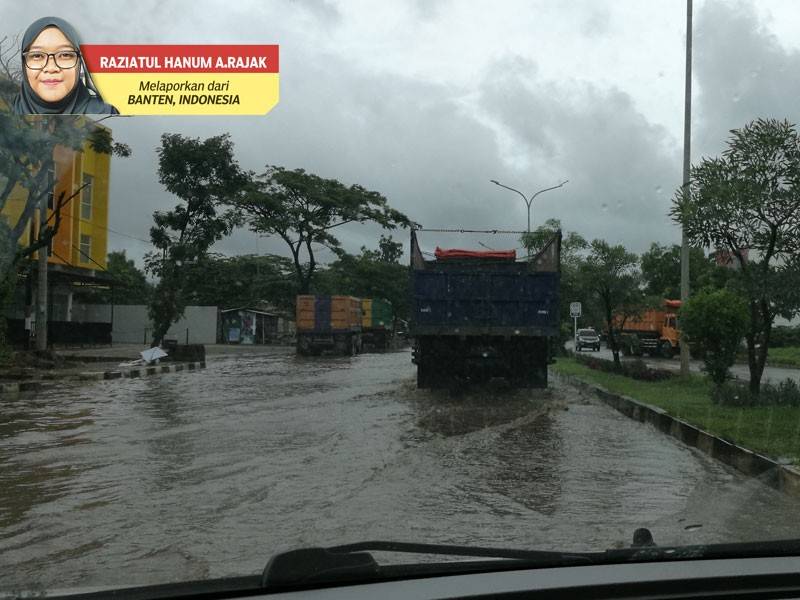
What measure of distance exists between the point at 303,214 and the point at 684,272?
2777cm

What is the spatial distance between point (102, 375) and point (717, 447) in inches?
561

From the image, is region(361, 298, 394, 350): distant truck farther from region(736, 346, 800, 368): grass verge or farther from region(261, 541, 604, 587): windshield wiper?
region(261, 541, 604, 587): windshield wiper

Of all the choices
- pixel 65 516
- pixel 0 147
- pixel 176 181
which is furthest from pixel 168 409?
pixel 176 181

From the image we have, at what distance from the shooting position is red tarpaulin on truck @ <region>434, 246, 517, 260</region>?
645 inches

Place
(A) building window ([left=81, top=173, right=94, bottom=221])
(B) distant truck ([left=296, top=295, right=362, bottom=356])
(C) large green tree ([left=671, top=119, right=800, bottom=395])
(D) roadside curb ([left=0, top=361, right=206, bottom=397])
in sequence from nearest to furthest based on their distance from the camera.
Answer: (C) large green tree ([left=671, top=119, right=800, bottom=395]) → (D) roadside curb ([left=0, top=361, right=206, bottom=397]) → (B) distant truck ([left=296, top=295, right=362, bottom=356]) → (A) building window ([left=81, top=173, right=94, bottom=221])

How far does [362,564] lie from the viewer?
2.11m

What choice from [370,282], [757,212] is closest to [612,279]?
[757,212]

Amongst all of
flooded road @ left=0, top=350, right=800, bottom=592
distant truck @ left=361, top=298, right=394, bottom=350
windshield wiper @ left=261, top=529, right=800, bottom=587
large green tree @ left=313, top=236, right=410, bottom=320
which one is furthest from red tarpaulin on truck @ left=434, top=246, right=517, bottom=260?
large green tree @ left=313, top=236, right=410, bottom=320

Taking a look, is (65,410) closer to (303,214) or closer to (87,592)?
(87,592)

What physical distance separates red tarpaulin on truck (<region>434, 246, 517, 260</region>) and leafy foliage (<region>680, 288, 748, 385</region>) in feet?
12.6

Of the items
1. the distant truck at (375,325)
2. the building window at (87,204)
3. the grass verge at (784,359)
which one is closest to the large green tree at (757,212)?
the grass verge at (784,359)

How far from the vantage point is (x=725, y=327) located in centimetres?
1365

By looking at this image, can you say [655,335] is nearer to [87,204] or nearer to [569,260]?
[569,260]

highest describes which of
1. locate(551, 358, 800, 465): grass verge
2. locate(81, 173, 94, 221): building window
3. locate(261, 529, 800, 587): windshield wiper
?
locate(81, 173, 94, 221): building window
